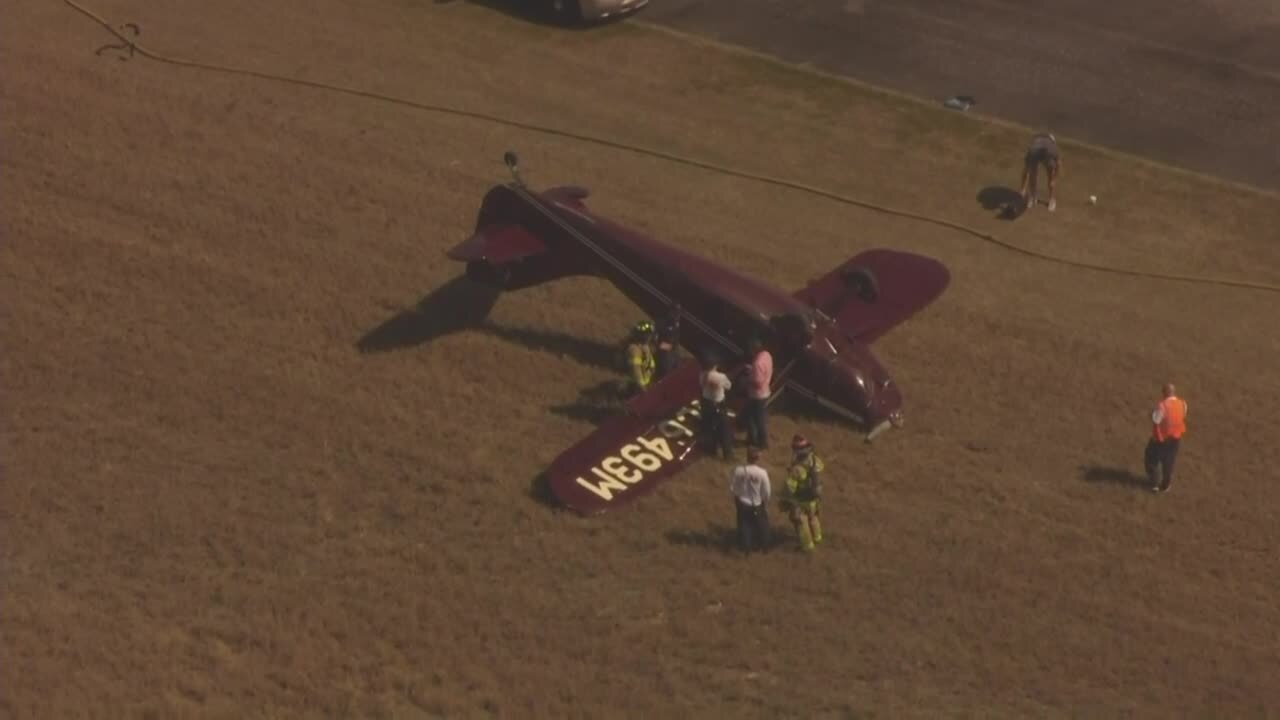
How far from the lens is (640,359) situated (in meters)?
24.9

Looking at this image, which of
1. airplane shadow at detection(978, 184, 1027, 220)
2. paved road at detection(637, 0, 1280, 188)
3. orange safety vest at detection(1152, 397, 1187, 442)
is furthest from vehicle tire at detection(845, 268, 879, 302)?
paved road at detection(637, 0, 1280, 188)

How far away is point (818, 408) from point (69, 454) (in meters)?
11.5

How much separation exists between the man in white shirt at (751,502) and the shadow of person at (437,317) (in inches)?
274

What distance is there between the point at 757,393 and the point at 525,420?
376cm

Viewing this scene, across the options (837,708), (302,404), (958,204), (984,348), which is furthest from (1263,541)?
(302,404)

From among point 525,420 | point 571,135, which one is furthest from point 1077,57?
point 525,420

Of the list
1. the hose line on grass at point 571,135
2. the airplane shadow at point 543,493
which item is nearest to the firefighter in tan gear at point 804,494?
the airplane shadow at point 543,493

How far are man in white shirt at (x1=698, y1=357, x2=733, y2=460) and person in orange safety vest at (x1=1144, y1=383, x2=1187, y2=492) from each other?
6.41 metres

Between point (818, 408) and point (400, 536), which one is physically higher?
point (818, 408)

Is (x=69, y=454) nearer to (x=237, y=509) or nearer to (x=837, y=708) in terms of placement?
(x=237, y=509)

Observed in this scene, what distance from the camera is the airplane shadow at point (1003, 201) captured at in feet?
107

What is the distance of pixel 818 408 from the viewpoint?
2495 cm

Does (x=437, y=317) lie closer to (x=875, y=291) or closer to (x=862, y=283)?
(x=862, y=283)

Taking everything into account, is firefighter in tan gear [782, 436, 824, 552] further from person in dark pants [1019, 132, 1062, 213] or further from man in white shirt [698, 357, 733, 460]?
person in dark pants [1019, 132, 1062, 213]
